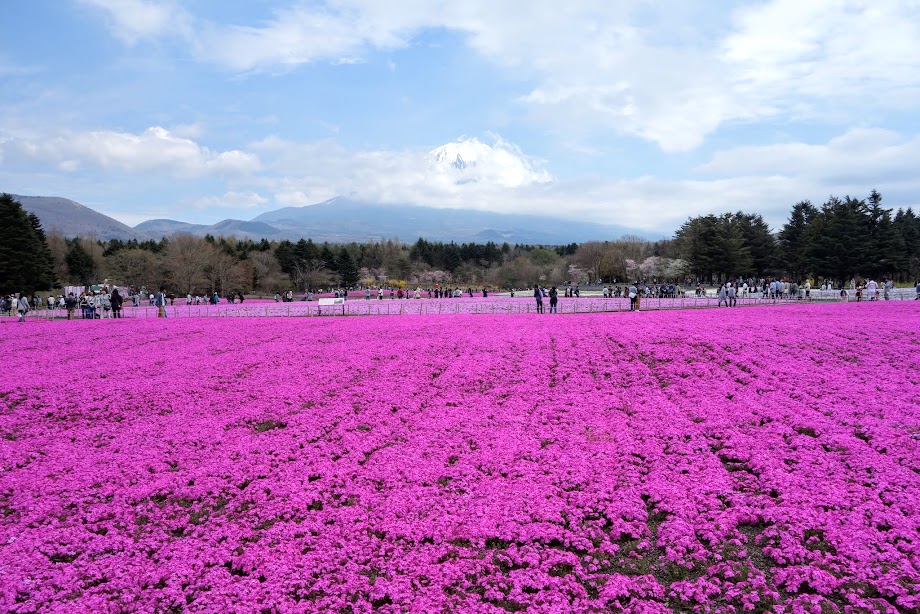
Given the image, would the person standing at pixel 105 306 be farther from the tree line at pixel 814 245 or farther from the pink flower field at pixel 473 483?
the tree line at pixel 814 245

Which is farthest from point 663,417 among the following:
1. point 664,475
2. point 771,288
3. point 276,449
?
point 771,288

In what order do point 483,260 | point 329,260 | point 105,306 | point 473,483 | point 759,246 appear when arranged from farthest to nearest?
point 483,260, point 329,260, point 759,246, point 105,306, point 473,483

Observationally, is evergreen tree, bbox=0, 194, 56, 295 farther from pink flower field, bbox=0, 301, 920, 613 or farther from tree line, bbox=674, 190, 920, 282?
tree line, bbox=674, 190, 920, 282

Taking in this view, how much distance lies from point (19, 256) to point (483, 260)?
7665 centimetres

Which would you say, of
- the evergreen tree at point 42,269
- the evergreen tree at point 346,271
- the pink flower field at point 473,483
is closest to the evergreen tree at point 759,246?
the evergreen tree at point 346,271

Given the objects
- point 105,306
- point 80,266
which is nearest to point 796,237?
point 105,306

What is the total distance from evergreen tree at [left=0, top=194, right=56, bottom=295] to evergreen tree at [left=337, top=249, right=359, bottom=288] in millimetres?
39425

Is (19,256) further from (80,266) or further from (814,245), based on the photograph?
(814,245)

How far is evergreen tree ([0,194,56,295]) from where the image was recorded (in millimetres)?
56306

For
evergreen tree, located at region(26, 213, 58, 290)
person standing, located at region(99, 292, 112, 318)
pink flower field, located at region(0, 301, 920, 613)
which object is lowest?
pink flower field, located at region(0, 301, 920, 613)

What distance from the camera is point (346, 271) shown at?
91375mm

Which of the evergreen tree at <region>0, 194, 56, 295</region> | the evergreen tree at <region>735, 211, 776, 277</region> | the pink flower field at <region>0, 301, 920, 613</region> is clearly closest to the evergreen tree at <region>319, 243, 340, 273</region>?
the evergreen tree at <region>0, 194, 56, 295</region>

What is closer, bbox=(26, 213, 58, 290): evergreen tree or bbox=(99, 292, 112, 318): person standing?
bbox=(99, 292, 112, 318): person standing

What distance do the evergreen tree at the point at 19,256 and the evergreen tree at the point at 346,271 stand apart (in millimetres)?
39425
